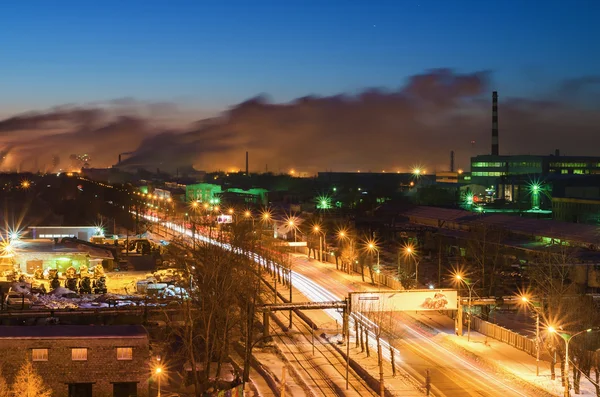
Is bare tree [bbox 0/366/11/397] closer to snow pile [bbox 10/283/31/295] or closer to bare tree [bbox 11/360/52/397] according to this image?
bare tree [bbox 11/360/52/397]

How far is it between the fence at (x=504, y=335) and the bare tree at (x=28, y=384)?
1254 cm

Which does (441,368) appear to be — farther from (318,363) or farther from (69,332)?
(69,332)

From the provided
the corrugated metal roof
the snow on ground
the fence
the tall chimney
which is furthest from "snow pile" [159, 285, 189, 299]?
the tall chimney

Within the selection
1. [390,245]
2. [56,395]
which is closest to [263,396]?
[56,395]

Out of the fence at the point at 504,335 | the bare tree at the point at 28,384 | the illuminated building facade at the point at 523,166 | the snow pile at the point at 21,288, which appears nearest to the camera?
the bare tree at the point at 28,384

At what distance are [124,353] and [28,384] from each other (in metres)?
2.41

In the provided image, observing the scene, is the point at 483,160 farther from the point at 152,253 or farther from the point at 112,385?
the point at 112,385

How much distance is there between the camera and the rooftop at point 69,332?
58.3 ft

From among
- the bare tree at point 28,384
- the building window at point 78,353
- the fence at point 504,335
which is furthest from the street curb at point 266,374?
the fence at point 504,335

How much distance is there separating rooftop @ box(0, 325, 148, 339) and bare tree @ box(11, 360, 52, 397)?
0.73 m

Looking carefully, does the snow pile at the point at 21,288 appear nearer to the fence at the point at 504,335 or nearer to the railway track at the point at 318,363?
the railway track at the point at 318,363

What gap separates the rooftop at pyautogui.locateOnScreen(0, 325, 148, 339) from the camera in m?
17.8

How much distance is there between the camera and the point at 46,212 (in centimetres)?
9225

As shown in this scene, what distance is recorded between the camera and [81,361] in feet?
58.1
